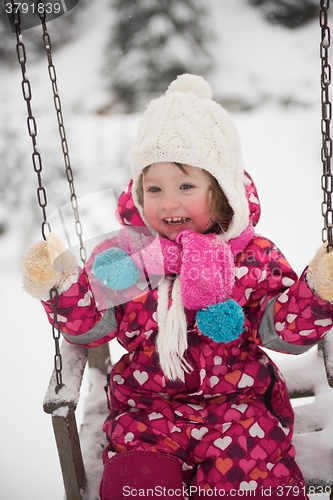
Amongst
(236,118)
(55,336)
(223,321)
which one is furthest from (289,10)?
(55,336)

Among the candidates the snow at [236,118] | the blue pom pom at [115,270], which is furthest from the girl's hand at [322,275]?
the snow at [236,118]

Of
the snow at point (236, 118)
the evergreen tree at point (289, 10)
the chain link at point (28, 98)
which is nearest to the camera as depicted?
the chain link at point (28, 98)

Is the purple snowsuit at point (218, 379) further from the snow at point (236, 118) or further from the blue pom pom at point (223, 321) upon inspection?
the snow at point (236, 118)

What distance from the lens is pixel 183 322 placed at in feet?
3.77

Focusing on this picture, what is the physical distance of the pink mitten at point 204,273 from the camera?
1.12 m

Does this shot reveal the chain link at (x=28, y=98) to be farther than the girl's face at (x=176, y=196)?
No

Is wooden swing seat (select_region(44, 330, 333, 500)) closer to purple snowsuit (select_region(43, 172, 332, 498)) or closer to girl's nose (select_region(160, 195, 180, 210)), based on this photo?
purple snowsuit (select_region(43, 172, 332, 498))

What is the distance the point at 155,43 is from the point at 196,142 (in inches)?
106

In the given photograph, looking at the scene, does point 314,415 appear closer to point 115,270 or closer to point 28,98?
point 115,270

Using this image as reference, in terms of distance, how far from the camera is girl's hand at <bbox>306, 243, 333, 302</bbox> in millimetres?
998

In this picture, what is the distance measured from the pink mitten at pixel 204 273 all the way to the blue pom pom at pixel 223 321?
0.07 feet

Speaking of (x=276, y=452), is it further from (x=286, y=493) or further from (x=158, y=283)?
(x=158, y=283)

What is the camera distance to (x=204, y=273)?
1122 mm

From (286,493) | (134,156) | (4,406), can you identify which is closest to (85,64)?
(4,406)
